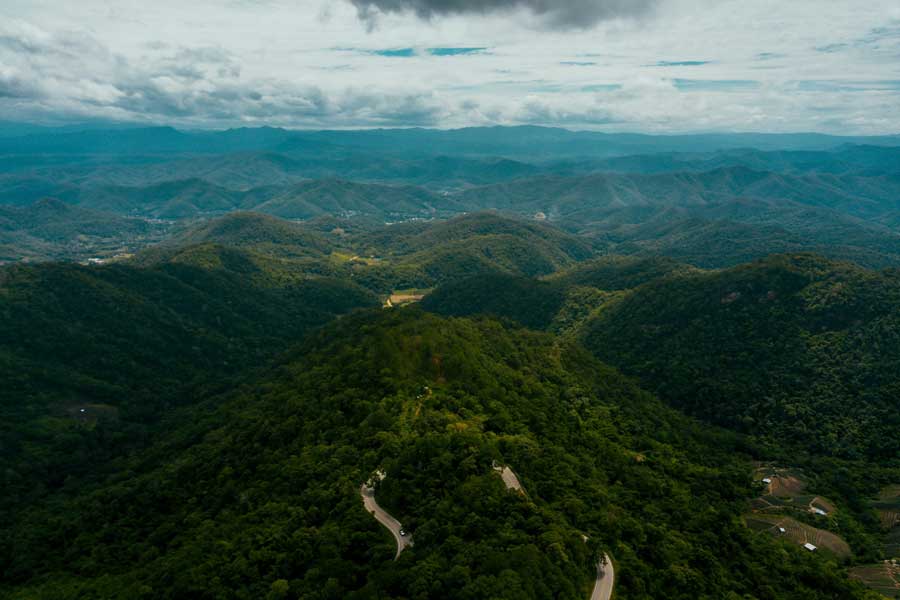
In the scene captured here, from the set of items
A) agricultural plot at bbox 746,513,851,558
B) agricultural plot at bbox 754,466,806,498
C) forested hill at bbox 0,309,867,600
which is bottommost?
agricultural plot at bbox 754,466,806,498

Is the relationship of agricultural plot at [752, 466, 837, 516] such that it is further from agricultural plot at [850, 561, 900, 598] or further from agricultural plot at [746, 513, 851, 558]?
agricultural plot at [850, 561, 900, 598]

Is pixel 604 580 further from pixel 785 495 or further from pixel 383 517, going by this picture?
pixel 785 495

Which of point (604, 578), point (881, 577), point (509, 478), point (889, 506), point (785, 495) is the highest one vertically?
point (509, 478)

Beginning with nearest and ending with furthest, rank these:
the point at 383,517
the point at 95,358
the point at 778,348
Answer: the point at 383,517, the point at 778,348, the point at 95,358

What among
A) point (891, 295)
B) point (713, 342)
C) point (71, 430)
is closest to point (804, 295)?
point (891, 295)

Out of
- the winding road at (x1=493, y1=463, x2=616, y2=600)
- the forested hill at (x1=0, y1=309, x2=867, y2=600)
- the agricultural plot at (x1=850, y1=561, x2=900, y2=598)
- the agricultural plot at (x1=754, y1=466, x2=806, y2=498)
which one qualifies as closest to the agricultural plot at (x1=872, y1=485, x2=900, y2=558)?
the agricultural plot at (x1=850, y1=561, x2=900, y2=598)

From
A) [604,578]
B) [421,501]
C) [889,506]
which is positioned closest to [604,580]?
[604,578]

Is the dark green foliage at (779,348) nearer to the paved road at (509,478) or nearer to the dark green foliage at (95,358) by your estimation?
the paved road at (509,478)

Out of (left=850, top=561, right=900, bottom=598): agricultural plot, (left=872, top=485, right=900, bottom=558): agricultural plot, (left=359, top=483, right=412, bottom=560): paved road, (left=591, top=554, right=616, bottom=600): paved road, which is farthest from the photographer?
(left=872, top=485, right=900, bottom=558): agricultural plot
